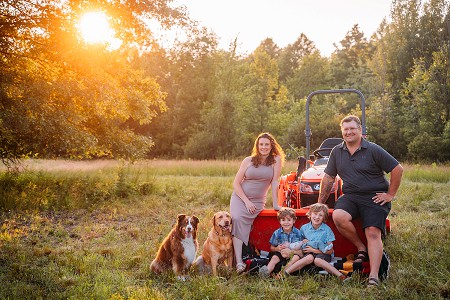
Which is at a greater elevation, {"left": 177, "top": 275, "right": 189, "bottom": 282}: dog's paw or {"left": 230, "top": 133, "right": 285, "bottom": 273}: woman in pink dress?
{"left": 230, "top": 133, "right": 285, "bottom": 273}: woman in pink dress

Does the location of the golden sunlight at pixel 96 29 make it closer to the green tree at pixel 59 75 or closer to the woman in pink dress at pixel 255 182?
the green tree at pixel 59 75

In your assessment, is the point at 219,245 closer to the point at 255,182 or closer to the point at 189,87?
the point at 255,182

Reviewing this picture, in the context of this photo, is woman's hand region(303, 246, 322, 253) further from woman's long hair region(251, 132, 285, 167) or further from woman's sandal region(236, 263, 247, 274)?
woman's long hair region(251, 132, 285, 167)

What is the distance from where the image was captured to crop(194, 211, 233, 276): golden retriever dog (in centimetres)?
469

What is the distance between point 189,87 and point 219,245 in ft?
94.1

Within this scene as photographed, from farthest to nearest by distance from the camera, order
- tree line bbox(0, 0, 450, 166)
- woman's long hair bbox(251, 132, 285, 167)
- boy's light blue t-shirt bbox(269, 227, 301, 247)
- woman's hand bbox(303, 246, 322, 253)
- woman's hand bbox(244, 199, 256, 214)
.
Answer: tree line bbox(0, 0, 450, 166)
woman's long hair bbox(251, 132, 285, 167)
woman's hand bbox(244, 199, 256, 214)
boy's light blue t-shirt bbox(269, 227, 301, 247)
woman's hand bbox(303, 246, 322, 253)

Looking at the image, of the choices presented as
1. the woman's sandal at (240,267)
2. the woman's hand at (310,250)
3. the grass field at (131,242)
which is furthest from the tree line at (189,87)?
the woman's hand at (310,250)

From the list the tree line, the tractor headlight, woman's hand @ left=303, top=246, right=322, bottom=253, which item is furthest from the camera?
the tree line

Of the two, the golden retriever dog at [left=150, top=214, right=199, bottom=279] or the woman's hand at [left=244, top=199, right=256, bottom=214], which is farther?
the woman's hand at [left=244, top=199, right=256, bottom=214]

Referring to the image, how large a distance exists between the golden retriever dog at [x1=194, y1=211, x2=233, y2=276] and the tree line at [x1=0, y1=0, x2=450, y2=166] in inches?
220

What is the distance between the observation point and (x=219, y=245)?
15.5ft

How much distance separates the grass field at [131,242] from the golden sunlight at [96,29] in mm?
3068

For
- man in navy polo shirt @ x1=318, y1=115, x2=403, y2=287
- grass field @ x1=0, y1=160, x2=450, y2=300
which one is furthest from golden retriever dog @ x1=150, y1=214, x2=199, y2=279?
man in navy polo shirt @ x1=318, y1=115, x2=403, y2=287

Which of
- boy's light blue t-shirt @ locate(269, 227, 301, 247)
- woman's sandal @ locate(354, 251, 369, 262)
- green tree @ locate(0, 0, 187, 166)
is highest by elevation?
green tree @ locate(0, 0, 187, 166)
